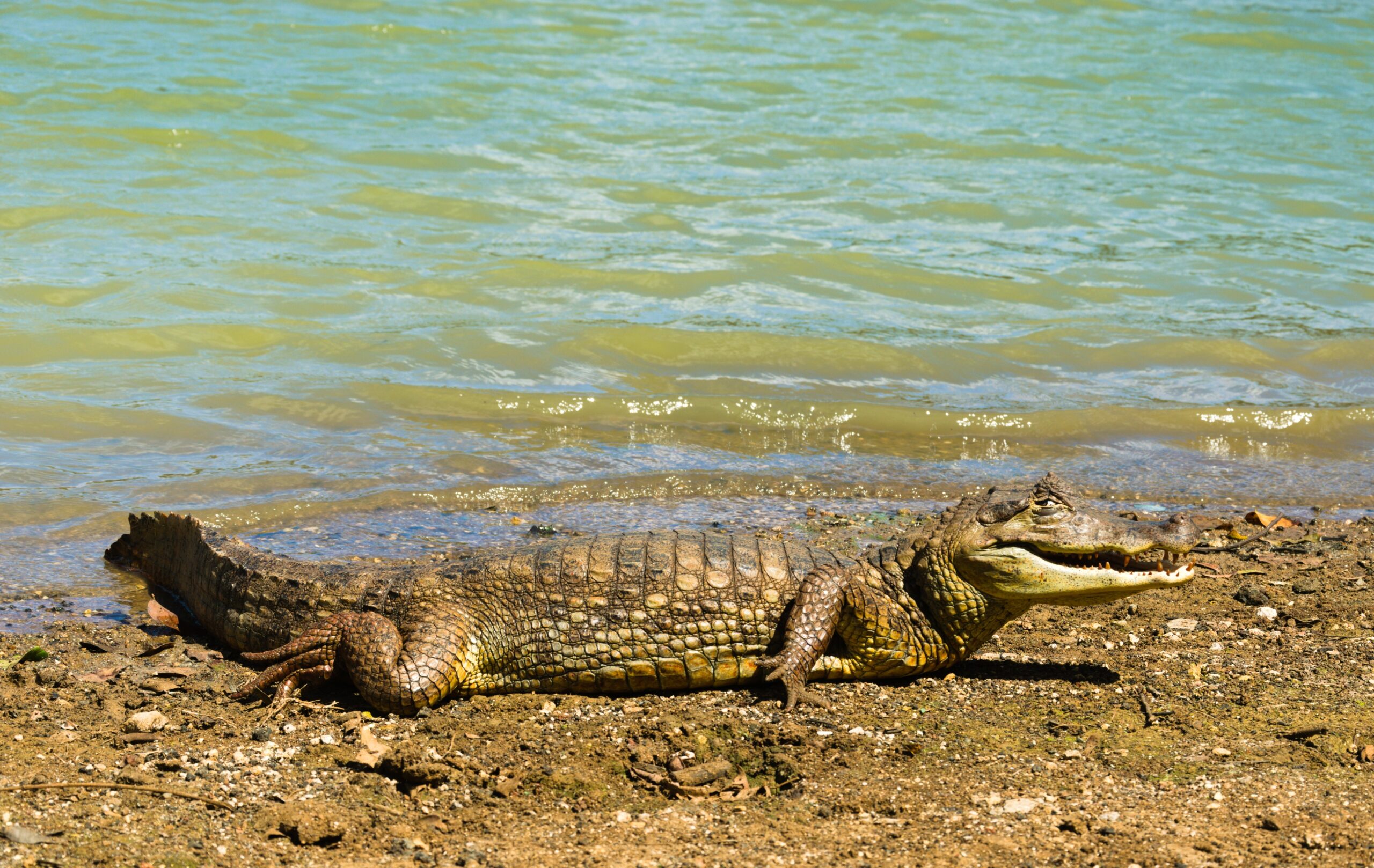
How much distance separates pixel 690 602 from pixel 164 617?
7.01ft

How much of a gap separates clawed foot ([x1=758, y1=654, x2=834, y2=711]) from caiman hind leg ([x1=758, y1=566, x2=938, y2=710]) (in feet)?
0.22

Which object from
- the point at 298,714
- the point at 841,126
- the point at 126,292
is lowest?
the point at 298,714

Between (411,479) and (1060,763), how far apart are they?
161 inches

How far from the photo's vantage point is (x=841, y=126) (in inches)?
632

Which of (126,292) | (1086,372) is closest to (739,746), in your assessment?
(1086,372)

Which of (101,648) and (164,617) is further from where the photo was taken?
(164,617)

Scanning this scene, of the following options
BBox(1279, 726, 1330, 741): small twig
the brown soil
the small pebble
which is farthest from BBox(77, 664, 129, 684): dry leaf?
BBox(1279, 726, 1330, 741): small twig

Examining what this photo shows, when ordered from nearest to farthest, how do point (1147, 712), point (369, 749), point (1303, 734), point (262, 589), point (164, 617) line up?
point (369, 749) < point (1303, 734) < point (1147, 712) < point (262, 589) < point (164, 617)

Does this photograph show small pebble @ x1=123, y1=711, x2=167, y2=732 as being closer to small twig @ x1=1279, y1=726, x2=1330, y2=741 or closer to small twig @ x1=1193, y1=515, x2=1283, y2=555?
small twig @ x1=1279, y1=726, x2=1330, y2=741

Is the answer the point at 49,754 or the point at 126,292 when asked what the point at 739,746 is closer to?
the point at 49,754

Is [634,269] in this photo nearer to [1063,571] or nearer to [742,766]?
[1063,571]

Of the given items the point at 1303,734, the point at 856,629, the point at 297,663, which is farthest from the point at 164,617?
the point at 1303,734

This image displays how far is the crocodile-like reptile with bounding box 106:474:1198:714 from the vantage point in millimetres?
4527

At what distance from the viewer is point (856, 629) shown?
15.4 ft
